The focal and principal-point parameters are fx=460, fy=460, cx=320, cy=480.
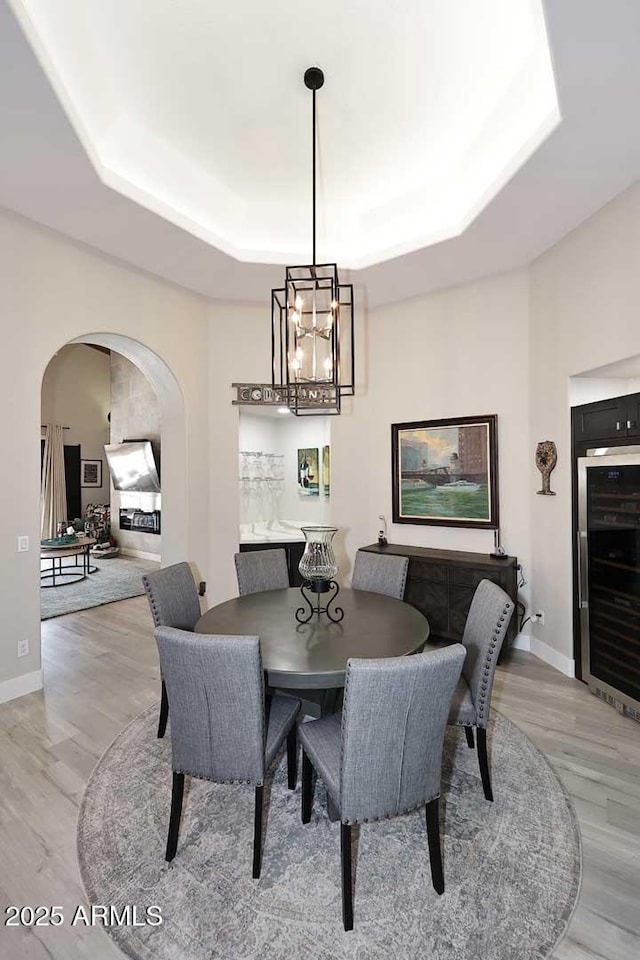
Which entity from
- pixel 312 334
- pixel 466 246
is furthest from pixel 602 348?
pixel 312 334

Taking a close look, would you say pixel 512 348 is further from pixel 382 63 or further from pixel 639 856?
pixel 639 856

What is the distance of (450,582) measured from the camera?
3.88m

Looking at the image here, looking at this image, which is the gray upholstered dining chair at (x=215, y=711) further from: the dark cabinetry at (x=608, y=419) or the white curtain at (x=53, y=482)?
the white curtain at (x=53, y=482)

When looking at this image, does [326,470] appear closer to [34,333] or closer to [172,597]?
[172,597]

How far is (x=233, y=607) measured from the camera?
2746 millimetres

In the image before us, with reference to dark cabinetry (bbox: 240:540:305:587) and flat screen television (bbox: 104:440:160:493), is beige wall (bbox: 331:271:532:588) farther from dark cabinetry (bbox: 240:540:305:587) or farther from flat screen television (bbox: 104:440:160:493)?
flat screen television (bbox: 104:440:160:493)

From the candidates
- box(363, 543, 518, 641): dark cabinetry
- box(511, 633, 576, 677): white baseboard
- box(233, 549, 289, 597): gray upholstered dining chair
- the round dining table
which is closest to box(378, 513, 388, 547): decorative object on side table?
box(363, 543, 518, 641): dark cabinetry

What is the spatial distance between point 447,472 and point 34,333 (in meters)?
3.57

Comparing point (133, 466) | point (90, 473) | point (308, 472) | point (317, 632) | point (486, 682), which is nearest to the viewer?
point (486, 682)

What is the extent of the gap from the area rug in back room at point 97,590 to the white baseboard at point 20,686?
1450mm

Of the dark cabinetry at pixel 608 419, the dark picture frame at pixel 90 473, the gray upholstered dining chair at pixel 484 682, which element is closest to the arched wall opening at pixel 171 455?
the gray upholstered dining chair at pixel 484 682

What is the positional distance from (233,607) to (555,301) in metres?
3.31

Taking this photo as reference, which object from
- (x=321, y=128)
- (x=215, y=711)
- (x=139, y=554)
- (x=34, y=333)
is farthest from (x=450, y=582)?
(x=139, y=554)

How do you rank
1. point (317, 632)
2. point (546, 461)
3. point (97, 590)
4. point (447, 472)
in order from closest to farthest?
point (317, 632), point (546, 461), point (447, 472), point (97, 590)
